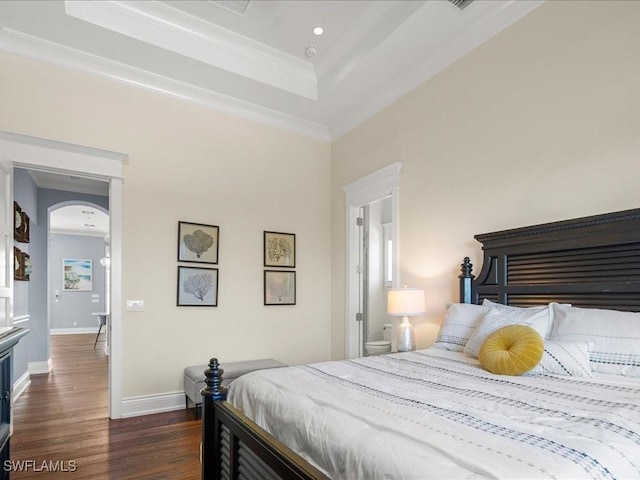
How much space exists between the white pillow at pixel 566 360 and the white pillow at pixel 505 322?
0.24 metres

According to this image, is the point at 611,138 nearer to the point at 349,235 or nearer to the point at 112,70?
the point at 349,235

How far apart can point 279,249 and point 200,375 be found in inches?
64.6

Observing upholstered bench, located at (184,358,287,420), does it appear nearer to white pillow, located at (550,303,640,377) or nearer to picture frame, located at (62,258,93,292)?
white pillow, located at (550,303,640,377)

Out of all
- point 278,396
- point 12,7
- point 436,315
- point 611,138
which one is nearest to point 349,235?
point 436,315

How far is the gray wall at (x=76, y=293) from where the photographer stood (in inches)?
430

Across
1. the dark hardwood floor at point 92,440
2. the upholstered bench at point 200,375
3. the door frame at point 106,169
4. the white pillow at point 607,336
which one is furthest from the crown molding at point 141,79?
the white pillow at point 607,336

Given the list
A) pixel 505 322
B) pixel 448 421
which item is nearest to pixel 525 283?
pixel 505 322

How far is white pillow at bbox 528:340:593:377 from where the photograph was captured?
76.1 inches

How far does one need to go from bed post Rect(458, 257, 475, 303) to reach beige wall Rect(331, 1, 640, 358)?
0.46 ft

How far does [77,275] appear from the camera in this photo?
11.2 m

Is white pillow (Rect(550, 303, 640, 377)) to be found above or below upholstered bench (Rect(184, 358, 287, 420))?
above

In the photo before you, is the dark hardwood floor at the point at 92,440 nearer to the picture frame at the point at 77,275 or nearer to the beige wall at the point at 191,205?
the beige wall at the point at 191,205

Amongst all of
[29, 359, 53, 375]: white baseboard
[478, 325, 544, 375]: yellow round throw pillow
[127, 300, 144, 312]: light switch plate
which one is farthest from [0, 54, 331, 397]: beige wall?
[29, 359, 53, 375]: white baseboard

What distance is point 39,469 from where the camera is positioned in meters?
2.61
